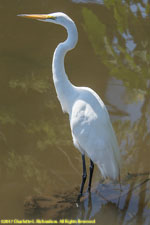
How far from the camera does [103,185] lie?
313 centimetres

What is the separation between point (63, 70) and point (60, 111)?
116cm

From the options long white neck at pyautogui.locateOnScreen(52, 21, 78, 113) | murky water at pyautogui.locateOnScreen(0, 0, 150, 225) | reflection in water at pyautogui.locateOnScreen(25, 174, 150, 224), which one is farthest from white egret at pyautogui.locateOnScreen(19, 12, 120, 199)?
murky water at pyautogui.locateOnScreen(0, 0, 150, 225)

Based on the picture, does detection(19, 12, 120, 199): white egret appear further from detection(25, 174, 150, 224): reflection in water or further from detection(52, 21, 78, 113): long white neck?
detection(25, 174, 150, 224): reflection in water

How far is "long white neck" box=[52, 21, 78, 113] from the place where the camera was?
2763 mm

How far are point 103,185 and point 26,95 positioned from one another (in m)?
1.61

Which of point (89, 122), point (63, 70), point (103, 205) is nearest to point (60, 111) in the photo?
point (63, 70)

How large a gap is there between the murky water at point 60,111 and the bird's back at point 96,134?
1.19 feet

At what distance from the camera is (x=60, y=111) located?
13.2ft

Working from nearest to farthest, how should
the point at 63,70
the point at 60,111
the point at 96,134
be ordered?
the point at 96,134
the point at 63,70
the point at 60,111

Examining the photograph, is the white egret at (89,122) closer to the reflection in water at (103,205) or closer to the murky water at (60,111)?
the reflection in water at (103,205)

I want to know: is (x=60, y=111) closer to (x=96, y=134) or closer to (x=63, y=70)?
(x=63, y=70)

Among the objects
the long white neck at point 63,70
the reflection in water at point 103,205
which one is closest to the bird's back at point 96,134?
the long white neck at point 63,70

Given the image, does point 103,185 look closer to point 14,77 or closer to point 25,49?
point 14,77

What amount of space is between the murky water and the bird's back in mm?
363
